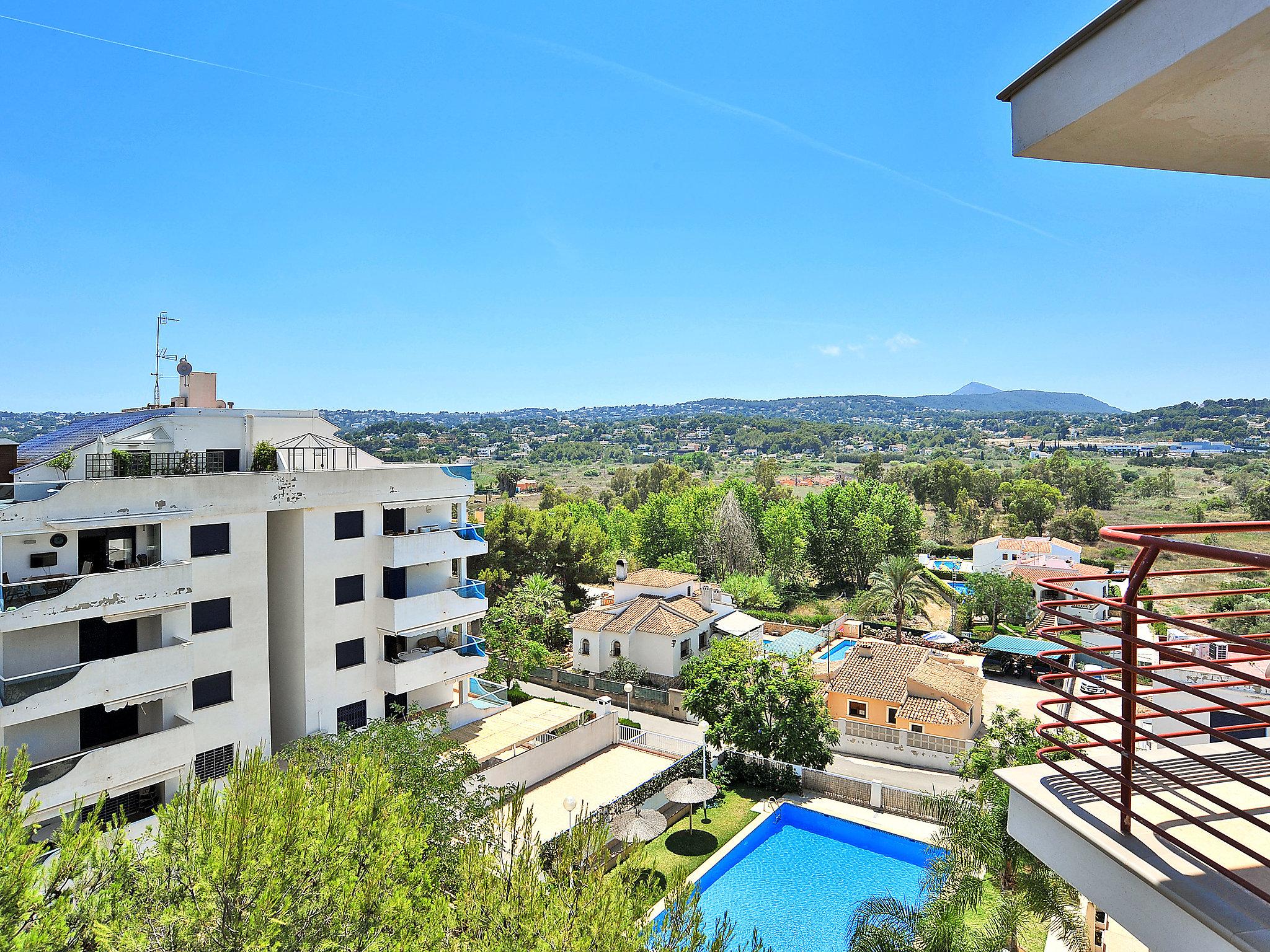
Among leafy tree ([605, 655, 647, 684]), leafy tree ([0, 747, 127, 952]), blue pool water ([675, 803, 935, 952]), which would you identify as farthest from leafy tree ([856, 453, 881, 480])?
leafy tree ([0, 747, 127, 952])

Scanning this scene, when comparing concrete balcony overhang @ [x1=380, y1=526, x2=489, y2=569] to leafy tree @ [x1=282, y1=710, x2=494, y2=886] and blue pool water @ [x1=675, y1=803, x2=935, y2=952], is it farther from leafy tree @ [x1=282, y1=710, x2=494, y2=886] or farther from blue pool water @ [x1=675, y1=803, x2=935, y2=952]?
blue pool water @ [x1=675, y1=803, x2=935, y2=952]

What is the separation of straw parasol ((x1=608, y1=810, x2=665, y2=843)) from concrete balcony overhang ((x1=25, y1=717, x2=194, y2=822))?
10560 millimetres

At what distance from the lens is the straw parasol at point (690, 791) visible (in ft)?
66.3

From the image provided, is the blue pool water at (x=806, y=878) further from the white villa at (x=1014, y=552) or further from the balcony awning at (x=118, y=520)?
the white villa at (x=1014, y=552)

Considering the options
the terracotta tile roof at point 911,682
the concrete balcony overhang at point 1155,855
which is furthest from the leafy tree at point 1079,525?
the concrete balcony overhang at point 1155,855

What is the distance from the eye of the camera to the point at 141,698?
1639 cm

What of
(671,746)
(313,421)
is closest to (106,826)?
(313,421)

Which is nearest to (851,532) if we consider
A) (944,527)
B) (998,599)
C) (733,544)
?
(733,544)

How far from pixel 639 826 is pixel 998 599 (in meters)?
34.2

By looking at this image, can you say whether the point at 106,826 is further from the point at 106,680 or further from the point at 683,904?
the point at 683,904

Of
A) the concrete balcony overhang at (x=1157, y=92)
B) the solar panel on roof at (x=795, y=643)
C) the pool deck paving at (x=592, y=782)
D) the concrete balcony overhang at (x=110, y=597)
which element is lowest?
the pool deck paving at (x=592, y=782)

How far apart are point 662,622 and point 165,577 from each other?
72.0ft

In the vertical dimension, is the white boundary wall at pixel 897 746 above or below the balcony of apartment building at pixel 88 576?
below

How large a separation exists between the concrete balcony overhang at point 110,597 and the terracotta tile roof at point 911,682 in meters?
22.9
